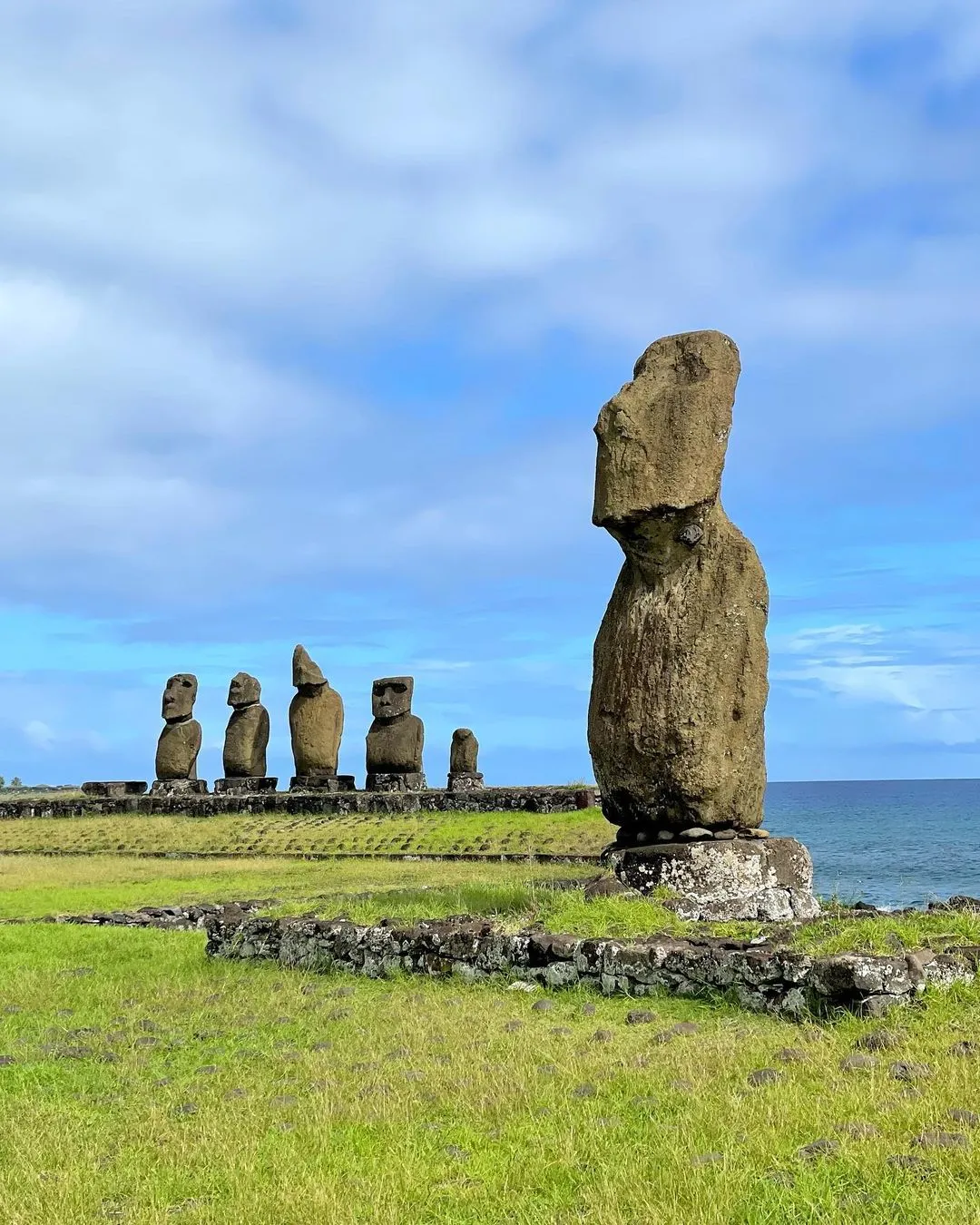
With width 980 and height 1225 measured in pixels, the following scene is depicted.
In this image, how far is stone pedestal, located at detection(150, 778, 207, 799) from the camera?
40438 mm

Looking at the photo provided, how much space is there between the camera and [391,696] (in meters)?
37.6

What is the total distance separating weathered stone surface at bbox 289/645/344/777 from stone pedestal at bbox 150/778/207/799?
3.76m

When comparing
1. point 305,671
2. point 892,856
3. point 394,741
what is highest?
point 305,671

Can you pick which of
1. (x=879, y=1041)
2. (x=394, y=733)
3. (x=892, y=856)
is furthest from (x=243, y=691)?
(x=879, y=1041)

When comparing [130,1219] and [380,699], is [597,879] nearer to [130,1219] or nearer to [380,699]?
[130,1219]

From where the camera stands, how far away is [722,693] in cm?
1205

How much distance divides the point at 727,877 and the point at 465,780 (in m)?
27.9

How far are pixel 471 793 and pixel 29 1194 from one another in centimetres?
2880

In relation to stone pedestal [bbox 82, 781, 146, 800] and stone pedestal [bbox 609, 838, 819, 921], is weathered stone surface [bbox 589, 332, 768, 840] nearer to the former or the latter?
stone pedestal [bbox 609, 838, 819, 921]

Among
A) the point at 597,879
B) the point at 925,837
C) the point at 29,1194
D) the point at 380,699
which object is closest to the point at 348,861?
the point at 380,699

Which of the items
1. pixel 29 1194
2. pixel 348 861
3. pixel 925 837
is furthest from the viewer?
pixel 925 837

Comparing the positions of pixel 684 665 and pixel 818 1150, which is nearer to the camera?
pixel 818 1150

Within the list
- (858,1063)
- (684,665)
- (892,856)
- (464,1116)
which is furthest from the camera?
(892,856)

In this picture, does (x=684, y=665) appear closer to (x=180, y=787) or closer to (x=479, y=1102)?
(x=479, y=1102)
